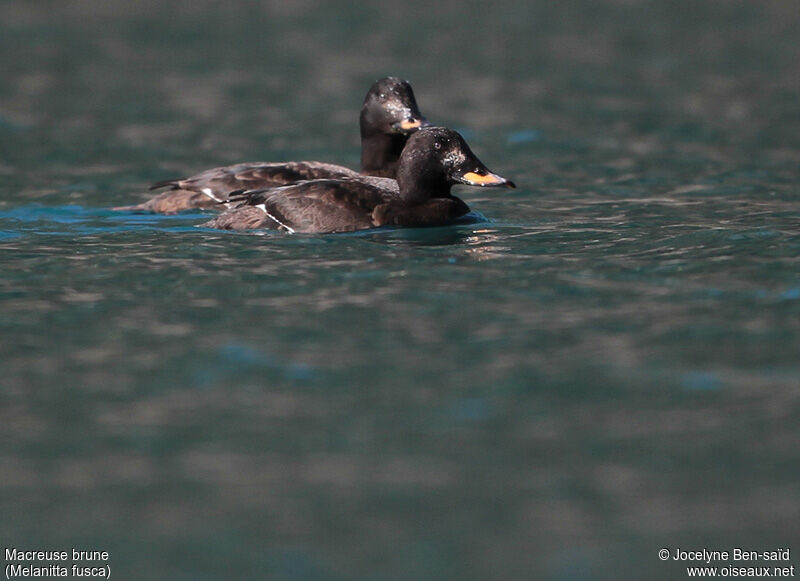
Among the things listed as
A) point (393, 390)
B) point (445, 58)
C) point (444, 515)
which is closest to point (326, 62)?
point (445, 58)

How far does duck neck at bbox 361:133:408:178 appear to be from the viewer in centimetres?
1305

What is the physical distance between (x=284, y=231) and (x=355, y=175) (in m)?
1.65

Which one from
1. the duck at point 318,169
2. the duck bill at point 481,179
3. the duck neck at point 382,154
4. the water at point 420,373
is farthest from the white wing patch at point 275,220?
the duck neck at point 382,154

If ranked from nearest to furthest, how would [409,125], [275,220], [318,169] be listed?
[275,220] → [318,169] → [409,125]

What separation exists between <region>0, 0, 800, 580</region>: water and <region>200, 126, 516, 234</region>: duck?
20 centimetres

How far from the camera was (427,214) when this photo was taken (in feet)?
36.5

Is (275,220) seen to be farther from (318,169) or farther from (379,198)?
(318,169)

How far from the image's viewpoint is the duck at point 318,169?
1220 centimetres

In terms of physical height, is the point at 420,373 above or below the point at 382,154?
below

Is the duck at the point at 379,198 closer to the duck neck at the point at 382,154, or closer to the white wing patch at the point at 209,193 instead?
the white wing patch at the point at 209,193

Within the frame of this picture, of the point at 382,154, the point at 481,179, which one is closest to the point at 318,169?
the point at 382,154

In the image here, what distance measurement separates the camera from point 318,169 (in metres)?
12.4

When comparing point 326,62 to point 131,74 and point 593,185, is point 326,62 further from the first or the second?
point 593,185

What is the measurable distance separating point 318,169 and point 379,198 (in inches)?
55.9
